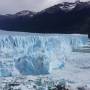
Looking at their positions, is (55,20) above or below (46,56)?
above

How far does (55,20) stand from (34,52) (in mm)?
334

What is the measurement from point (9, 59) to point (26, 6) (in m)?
0.47

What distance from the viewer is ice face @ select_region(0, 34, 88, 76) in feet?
6.50

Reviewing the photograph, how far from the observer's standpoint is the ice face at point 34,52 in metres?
1.98

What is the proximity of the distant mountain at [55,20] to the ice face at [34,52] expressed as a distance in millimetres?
82

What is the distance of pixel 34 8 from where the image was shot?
208 cm

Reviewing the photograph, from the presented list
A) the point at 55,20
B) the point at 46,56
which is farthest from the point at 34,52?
the point at 55,20

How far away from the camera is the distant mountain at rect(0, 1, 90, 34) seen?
6.77 ft


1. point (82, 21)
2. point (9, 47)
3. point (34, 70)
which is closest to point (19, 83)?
point (34, 70)

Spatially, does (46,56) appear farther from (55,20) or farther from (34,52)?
(55,20)

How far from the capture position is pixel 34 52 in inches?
79.1

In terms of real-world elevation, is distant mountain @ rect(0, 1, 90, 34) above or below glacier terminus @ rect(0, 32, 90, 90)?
above

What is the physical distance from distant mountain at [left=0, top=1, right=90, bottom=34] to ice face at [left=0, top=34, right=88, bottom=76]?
0.08 m

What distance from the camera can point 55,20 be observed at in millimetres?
2092
